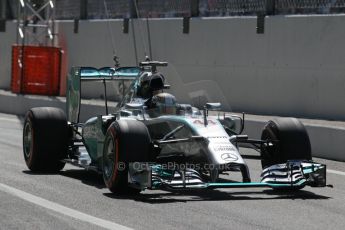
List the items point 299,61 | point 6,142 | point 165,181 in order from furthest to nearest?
point 299,61 < point 6,142 < point 165,181

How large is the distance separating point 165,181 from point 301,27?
9.86 m

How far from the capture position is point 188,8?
23875 mm

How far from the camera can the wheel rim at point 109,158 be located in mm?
10778

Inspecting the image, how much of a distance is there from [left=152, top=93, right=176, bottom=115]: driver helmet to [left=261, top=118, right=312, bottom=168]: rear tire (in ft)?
4.03

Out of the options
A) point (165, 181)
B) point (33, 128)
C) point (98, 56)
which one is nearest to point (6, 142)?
point (33, 128)

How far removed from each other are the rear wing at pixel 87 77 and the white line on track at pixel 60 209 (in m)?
2.16

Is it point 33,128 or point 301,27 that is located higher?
point 301,27

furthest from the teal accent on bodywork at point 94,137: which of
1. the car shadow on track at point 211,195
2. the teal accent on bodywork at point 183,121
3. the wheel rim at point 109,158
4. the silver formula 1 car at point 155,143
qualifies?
the teal accent on bodywork at point 183,121

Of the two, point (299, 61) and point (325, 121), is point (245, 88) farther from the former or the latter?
point (325, 121)

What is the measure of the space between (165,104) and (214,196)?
5.14ft

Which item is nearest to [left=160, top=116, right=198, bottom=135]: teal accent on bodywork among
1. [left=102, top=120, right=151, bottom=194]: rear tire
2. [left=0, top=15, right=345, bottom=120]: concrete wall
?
[left=102, top=120, right=151, bottom=194]: rear tire

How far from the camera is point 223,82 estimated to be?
2188cm

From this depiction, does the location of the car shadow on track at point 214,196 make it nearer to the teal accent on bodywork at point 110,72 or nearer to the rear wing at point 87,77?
the rear wing at point 87,77

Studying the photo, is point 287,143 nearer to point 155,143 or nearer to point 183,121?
point 183,121
